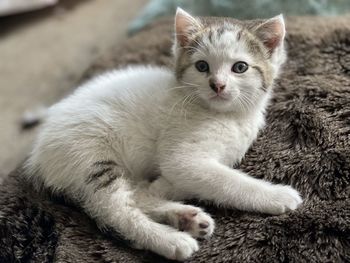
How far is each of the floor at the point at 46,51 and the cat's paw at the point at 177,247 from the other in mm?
970

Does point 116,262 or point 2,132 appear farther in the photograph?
point 2,132

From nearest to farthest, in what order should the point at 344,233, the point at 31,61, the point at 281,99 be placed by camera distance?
the point at 344,233
the point at 281,99
the point at 31,61

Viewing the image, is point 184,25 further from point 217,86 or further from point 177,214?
point 177,214

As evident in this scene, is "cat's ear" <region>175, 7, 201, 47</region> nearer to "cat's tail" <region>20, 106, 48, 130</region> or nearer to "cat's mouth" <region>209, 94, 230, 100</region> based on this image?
"cat's mouth" <region>209, 94, 230, 100</region>

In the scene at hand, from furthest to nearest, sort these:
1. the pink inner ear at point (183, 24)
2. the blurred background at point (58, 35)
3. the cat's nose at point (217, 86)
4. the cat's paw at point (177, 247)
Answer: the blurred background at point (58, 35) < the pink inner ear at point (183, 24) < the cat's nose at point (217, 86) < the cat's paw at point (177, 247)

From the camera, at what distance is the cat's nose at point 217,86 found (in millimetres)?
1274

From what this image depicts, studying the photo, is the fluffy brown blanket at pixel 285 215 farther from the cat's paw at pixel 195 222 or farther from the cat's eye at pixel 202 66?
the cat's eye at pixel 202 66

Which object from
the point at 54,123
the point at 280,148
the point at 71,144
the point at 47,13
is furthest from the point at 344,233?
the point at 47,13

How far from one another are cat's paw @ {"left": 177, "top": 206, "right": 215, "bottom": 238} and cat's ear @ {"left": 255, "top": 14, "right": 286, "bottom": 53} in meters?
0.51

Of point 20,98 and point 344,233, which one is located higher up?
point 344,233

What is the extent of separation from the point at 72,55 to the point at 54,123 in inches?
45.6

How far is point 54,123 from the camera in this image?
1.41 m

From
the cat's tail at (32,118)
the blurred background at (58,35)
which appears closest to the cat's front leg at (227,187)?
the blurred background at (58,35)

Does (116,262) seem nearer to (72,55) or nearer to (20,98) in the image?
(20,98)
